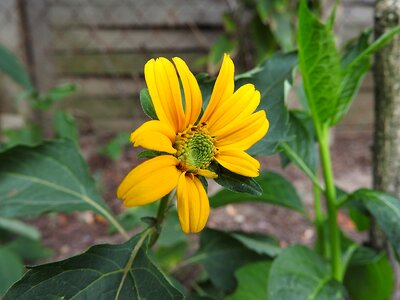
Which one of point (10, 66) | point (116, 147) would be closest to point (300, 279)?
point (10, 66)

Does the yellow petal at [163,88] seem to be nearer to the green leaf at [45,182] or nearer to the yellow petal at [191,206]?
the yellow petal at [191,206]

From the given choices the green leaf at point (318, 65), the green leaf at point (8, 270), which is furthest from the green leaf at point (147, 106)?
the green leaf at point (8, 270)

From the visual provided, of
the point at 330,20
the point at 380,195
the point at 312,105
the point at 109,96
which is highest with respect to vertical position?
the point at 330,20

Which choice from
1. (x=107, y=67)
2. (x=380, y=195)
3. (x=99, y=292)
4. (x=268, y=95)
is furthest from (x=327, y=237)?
(x=107, y=67)

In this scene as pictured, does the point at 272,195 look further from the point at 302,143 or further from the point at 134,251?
the point at 134,251

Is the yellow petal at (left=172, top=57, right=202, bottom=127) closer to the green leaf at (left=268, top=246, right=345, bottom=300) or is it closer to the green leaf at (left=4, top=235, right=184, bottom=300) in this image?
the green leaf at (left=4, top=235, right=184, bottom=300)

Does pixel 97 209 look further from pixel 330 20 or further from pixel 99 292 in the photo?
pixel 330 20
